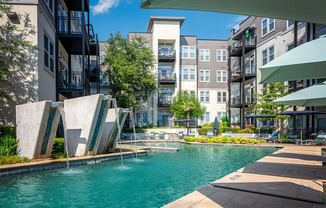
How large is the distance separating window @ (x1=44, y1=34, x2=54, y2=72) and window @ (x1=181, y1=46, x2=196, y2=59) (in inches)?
828

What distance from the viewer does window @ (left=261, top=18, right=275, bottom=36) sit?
22.5m

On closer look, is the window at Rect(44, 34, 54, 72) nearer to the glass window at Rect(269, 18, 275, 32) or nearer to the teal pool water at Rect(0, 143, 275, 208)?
the teal pool water at Rect(0, 143, 275, 208)

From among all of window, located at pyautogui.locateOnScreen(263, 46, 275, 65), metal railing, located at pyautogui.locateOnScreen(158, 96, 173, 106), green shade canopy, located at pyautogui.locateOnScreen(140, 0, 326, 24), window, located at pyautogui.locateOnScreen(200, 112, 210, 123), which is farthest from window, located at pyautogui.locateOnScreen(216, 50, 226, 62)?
green shade canopy, located at pyautogui.locateOnScreen(140, 0, 326, 24)

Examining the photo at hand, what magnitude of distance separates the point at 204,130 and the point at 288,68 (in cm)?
1932

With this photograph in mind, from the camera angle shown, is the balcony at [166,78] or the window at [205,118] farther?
the window at [205,118]

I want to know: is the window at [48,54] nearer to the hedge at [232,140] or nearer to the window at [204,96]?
the hedge at [232,140]

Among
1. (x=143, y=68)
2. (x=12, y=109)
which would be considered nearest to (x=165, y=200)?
(x=12, y=109)

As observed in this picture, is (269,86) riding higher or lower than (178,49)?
lower

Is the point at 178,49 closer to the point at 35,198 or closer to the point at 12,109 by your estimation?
the point at 12,109

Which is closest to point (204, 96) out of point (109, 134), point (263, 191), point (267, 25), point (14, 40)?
point (267, 25)

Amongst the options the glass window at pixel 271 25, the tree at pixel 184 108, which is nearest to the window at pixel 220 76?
the tree at pixel 184 108

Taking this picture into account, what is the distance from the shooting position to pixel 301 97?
7.75m

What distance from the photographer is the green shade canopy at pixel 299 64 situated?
15.5ft

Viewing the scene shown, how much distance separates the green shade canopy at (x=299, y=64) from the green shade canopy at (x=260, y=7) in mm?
2375
